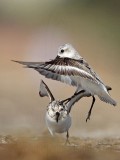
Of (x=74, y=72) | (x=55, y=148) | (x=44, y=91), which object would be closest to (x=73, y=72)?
(x=74, y=72)

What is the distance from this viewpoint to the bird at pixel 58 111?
3.47m

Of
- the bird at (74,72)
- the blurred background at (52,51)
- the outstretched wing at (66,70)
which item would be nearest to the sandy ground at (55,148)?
the blurred background at (52,51)

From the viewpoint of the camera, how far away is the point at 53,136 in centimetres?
359

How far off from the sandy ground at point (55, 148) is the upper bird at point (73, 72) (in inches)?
11.3

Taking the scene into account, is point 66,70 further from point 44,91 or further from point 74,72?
point 44,91

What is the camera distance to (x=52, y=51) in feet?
12.1

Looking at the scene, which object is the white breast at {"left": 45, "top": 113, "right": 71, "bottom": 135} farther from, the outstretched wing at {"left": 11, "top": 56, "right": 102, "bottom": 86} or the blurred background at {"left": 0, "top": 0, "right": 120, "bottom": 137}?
the outstretched wing at {"left": 11, "top": 56, "right": 102, "bottom": 86}

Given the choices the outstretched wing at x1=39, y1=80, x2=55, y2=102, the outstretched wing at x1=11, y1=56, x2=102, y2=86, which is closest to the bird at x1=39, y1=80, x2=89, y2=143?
the outstretched wing at x1=39, y1=80, x2=55, y2=102

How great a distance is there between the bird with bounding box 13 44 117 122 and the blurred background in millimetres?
58

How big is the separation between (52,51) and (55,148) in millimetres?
630

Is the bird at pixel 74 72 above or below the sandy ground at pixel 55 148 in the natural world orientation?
above

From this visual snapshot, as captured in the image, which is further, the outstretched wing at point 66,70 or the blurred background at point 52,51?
the blurred background at point 52,51

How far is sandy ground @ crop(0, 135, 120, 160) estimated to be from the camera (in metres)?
3.55

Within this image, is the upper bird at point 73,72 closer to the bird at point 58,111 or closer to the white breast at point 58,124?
the bird at point 58,111
